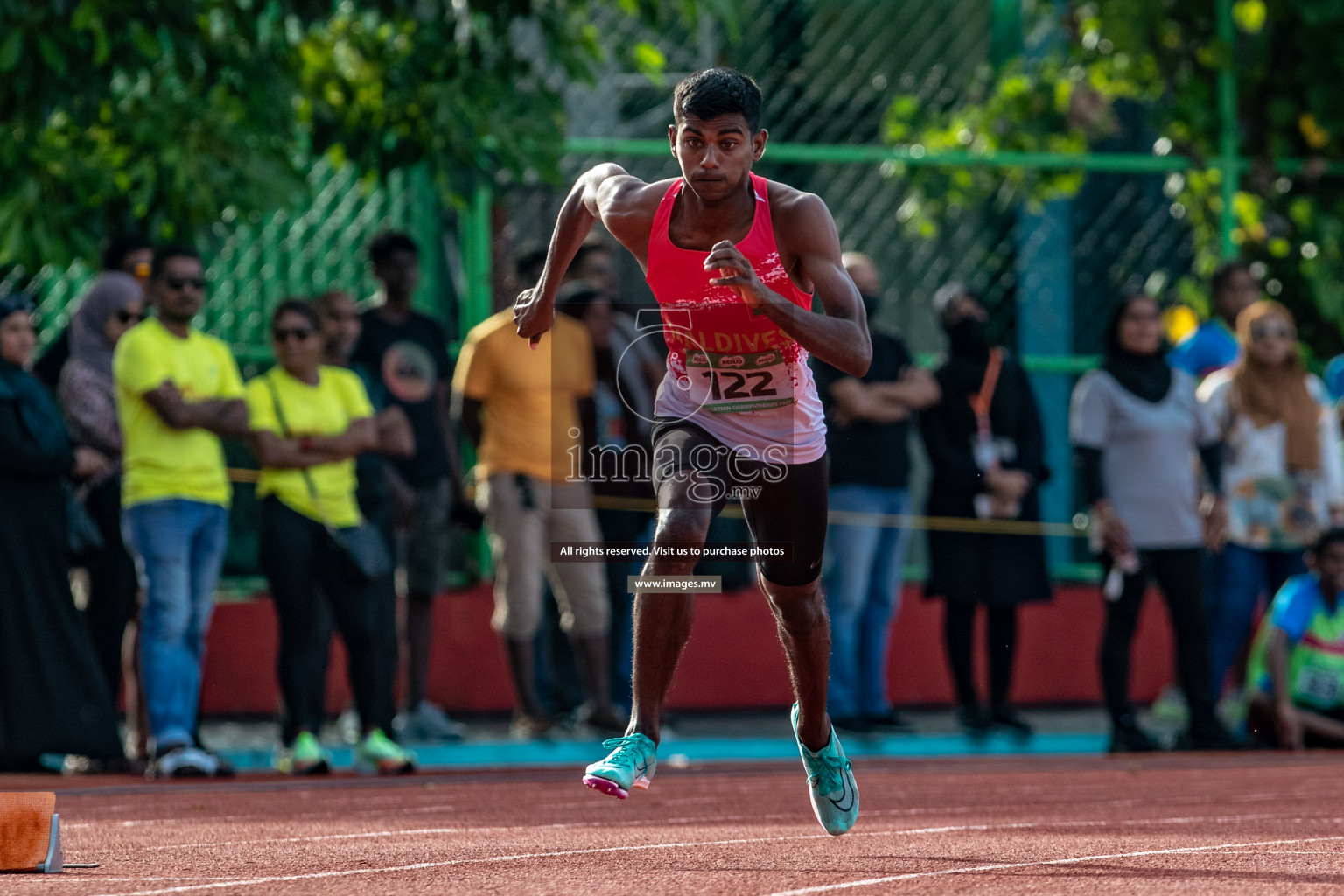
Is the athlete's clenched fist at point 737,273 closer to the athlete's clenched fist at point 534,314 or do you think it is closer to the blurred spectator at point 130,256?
the athlete's clenched fist at point 534,314

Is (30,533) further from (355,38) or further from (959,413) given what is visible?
(959,413)

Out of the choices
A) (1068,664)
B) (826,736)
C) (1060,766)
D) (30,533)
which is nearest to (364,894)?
(826,736)

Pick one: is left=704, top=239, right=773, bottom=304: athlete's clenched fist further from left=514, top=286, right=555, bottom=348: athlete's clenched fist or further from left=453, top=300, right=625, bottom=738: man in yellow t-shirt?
left=453, top=300, right=625, bottom=738: man in yellow t-shirt

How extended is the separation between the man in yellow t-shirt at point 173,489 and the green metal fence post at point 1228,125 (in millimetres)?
6502

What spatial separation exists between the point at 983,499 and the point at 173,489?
4188mm

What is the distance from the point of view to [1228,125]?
41.0 ft

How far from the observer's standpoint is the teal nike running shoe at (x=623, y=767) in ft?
17.0

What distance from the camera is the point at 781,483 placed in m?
5.64

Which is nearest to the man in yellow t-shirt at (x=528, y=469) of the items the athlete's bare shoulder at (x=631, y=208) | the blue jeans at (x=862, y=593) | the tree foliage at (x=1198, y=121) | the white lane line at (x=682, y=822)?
the blue jeans at (x=862, y=593)

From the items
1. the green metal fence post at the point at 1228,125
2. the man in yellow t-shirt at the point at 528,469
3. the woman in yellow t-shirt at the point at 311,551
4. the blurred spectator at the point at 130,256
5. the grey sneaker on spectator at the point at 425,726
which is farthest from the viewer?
the green metal fence post at the point at 1228,125

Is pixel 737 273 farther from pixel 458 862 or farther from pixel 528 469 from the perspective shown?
pixel 528 469

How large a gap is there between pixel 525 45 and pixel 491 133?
2.82m

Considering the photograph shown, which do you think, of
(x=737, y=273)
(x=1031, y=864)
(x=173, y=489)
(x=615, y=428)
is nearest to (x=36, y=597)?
(x=173, y=489)

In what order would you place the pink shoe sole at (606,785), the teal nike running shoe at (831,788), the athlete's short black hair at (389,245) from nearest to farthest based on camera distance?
1. the pink shoe sole at (606,785)
2. the teal nike running shoe at (831,788)
3. the athlete's short black hair at (389,245)
